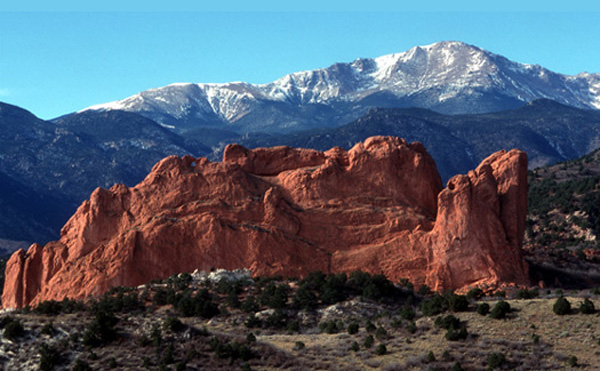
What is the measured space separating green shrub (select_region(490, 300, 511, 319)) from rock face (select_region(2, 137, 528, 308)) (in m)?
10.0

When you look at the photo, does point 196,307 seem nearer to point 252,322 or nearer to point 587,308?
point 252,322

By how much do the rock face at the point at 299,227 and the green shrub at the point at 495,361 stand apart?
52.8 ft

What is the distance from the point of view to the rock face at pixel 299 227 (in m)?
64.1

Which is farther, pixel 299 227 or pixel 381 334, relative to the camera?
pixel 299 227

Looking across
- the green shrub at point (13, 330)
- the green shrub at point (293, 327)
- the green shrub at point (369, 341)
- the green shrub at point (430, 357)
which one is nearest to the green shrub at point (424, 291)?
the green shrub at point (293, 327)

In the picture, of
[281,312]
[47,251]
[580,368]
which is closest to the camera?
[580,368]

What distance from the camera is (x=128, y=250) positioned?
211 ft

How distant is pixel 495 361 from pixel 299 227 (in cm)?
2154

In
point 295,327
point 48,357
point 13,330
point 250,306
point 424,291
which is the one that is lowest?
point 48,357

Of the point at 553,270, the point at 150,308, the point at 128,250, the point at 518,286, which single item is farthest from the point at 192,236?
the point at 553,270

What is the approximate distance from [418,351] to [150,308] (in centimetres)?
1631

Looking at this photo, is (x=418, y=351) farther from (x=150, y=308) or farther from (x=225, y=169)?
(x=225, y=169)

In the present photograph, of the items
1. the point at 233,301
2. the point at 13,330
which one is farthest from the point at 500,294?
the point at 13,330

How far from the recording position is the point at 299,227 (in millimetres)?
65438
